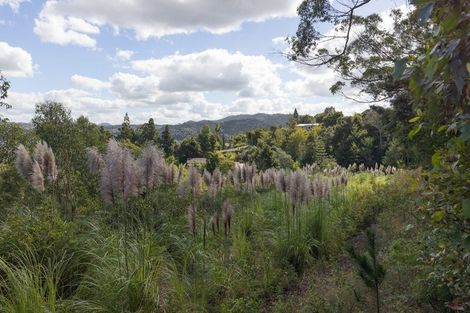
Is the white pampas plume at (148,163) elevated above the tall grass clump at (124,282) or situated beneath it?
elevated above

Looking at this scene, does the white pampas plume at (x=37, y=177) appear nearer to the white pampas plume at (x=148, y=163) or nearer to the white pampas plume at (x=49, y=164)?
the white pampas plume at (x=49, y=164)

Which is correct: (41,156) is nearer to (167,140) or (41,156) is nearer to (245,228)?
(245,228)

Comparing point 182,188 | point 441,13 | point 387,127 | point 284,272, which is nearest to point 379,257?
point 284,272

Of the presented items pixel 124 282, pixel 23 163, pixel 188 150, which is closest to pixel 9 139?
pixel 23 163

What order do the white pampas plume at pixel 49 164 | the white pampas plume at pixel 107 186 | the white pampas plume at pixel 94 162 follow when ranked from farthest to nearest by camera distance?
1. the white pampas plume at pixel 94 162
2. the white pampas plume at pixel 49 164
3. the white pampas plume at pixel 107 186

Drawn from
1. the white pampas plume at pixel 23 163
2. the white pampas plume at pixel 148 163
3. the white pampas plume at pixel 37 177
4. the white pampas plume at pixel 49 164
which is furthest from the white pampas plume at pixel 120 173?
the white pampas plume at pixel 23 163

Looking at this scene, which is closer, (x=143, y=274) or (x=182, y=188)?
(x=143, y=274)

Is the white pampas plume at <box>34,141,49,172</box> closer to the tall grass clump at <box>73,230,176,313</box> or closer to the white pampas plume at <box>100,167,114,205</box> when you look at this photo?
the tall grass clump at <box>73,230,176,313</box>

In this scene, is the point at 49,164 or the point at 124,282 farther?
the point at 49,164

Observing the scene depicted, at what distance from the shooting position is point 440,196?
2.18m

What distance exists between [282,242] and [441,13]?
5607 millimetres

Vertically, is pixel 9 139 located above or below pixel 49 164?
above

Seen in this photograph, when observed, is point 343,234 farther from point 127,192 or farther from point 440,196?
point 440,196

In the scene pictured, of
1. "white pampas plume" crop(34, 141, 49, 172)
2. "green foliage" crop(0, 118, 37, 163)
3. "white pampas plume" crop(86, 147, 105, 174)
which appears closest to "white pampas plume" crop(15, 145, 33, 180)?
"white pampas plume" crop(34, 141, 49, 172)
